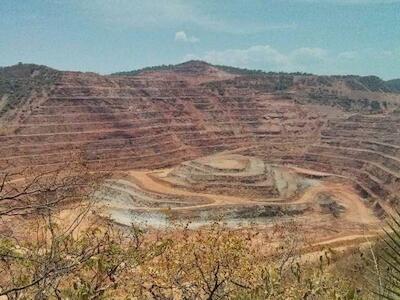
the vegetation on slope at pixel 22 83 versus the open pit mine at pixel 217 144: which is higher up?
the vegetation on slope at pixel 22 83

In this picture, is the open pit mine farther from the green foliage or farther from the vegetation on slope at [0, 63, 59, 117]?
the green foliage

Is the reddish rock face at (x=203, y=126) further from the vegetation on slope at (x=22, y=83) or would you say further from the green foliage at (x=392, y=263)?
the green foliage at (x=392, y=263)

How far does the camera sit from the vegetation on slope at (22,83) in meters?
104

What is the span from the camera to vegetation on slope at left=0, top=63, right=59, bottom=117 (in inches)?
4080

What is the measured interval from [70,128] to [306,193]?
43.4 meters

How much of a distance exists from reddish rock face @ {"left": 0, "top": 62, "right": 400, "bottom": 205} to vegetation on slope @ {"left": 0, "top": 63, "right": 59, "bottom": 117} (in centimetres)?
263

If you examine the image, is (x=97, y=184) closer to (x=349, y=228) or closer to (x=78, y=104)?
(x=349, y=228)

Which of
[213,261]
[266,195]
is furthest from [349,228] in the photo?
[213,261]

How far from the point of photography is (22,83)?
112 metres

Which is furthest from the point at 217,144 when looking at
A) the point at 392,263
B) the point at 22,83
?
the point at 392,263

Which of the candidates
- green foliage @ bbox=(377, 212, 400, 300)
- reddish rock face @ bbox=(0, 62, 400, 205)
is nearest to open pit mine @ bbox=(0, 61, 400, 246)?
reddish rock face @ bbox=(0, 62, 400, 205)

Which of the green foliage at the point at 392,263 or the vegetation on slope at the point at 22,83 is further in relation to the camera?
the vegetation on slope at the point at 22,83

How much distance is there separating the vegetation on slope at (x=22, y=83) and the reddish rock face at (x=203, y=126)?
2635 mm

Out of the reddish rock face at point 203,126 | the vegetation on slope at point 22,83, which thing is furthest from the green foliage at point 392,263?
the vegetation on slope at point 22,83
